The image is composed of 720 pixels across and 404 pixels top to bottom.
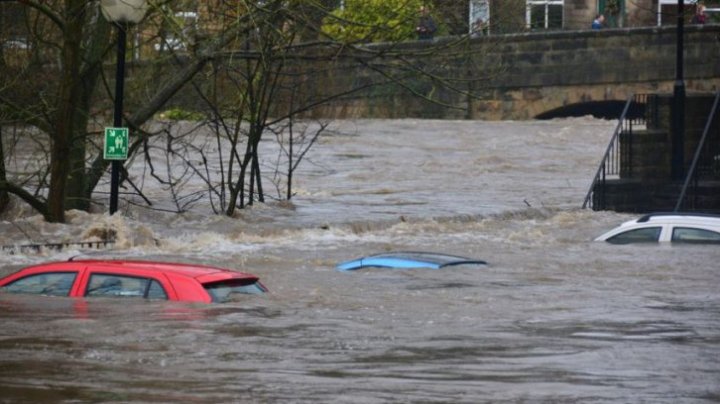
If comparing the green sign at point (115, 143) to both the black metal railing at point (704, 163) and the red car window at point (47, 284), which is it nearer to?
the red car window at point (47, 284)

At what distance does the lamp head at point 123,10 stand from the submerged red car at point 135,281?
21.1 ft

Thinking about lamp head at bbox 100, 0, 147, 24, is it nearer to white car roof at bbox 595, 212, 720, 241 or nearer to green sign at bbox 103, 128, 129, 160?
green sign at bbox 103, 128, 129, 160

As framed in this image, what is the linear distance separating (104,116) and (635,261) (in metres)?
11.1

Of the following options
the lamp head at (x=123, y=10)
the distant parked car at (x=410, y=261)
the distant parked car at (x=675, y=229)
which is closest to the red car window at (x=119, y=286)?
the distant parked car at (x=410, y=261)

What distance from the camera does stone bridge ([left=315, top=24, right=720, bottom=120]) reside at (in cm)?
4819

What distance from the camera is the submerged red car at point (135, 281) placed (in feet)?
44.5

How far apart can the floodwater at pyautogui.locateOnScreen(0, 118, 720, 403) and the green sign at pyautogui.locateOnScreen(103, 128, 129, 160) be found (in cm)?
144

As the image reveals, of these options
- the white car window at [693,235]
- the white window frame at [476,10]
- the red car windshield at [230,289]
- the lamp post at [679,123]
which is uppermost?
the white window frame at [476,10]

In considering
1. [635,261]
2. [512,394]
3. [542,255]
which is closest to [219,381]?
[512,394]

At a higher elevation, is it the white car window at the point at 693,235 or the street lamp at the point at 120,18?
the street lamp at the point at 120,18

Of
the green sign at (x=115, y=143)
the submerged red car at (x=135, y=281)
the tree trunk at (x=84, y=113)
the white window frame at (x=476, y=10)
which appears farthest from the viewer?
the white window frame at (x=476, y=10)

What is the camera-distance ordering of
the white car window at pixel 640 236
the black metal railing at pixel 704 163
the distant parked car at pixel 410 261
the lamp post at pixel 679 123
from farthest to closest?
the lamp post at pixel 679 123, the black metal railing at pixel 704 163, the white car window at pixel 640 236, the distant parked car at pixel 410 261

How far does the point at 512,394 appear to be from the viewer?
1058 cm

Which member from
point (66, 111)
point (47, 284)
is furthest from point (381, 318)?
point (66, 111)
